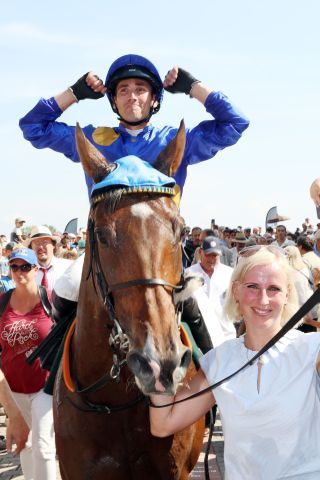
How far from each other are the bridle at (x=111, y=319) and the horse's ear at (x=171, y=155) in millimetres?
451

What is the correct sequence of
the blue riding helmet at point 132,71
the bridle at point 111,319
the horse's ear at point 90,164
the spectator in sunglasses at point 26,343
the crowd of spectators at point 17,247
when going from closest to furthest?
the bridle at point 111,319
the horse's ear at point 90,164
the blue riding helmet at point 132,71
the spectator in sunglasses at point 26,343
the crowd of spectators at point 17,247

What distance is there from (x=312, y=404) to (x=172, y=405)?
657 millimetres

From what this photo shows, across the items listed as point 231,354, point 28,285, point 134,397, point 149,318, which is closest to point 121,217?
point 149,318

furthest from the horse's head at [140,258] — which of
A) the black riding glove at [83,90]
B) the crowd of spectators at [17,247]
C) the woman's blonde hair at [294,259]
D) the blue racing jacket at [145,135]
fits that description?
the crowd of spectators at [17,247]

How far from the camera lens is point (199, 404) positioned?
9.84 ft

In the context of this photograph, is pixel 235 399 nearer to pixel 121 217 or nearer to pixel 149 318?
pixel 149 318

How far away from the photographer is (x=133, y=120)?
404 centimetres

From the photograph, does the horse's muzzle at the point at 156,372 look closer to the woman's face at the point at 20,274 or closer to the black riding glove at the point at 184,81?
the black riding glove at the point at 184,81

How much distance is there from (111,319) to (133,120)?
159 centimetres

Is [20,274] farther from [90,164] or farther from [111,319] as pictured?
[111,319]

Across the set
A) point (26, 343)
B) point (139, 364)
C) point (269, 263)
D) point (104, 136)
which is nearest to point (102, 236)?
point (139, 364)

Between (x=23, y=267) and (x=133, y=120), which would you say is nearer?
(x=133, y=120)

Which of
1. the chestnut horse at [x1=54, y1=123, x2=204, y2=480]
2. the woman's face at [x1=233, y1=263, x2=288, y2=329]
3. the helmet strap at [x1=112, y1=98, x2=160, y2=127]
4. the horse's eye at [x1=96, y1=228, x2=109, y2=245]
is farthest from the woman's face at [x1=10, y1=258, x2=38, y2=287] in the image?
the woman's face at [x1=233, y1=263, x2=288, y2=329]

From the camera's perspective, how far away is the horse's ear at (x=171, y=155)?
3.32 meters
